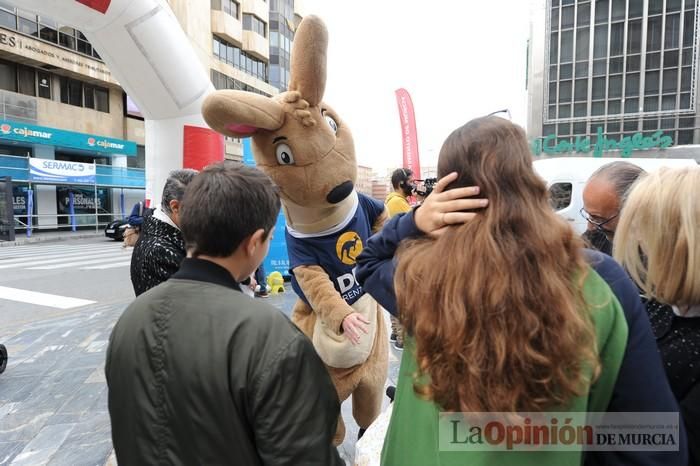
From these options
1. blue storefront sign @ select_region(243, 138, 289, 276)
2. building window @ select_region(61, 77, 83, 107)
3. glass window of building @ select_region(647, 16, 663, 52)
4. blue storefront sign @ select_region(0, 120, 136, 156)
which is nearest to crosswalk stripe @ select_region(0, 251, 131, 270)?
blue storefront sign @ select_region(243, 138, 289, 276)

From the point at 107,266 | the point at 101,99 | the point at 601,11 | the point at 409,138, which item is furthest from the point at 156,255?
the point at 601,11

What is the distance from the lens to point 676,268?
1102 millimetres

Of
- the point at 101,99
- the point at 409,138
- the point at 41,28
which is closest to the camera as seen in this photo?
the point at 409,138

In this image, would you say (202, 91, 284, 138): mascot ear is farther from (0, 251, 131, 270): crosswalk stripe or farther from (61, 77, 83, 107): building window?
(61, 77, 83, 107): building window

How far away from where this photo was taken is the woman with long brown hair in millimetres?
812

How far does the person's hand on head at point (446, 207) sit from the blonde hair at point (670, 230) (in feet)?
1.90

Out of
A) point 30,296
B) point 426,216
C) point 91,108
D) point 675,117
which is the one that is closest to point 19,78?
point 91,108

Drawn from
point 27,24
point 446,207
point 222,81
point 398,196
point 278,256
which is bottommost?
point 278,256

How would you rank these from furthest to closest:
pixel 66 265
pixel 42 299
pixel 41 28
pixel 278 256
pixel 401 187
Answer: pixel 41 28 < pixel 66 265 < pixel 278 256 < pixel 42 299 < pixel 401 187

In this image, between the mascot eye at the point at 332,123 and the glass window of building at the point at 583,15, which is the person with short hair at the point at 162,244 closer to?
the mascot eye at the point at 332,123

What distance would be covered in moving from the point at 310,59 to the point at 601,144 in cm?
2797

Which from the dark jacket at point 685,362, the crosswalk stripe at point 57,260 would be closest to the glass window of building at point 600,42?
the crosswalk stripe at point 57,260

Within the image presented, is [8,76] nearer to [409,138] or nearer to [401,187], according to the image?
[409,138]

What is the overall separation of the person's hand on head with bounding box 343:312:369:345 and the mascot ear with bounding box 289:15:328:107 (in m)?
1.08
